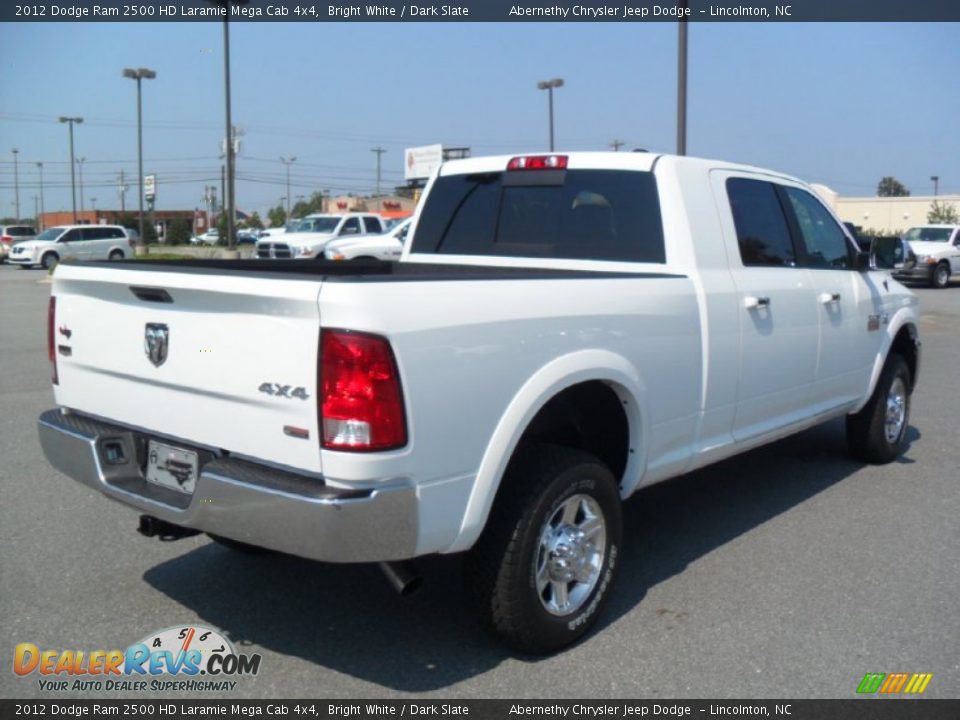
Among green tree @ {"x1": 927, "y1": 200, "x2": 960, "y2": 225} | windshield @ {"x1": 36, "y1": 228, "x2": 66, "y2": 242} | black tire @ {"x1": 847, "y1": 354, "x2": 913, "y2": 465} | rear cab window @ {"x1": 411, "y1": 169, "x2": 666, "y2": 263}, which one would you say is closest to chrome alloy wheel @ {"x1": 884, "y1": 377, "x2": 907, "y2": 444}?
black tire @ {"x1": 847, "y1": 354, "x2": 913, "y2": 465}

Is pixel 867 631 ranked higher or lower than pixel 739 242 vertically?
lower

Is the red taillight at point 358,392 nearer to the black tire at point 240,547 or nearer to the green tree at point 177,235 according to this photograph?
the black tire at point 240,547

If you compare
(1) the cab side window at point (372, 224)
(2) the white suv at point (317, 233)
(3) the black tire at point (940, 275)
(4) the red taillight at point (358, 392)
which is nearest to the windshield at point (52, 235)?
(2) the white suv at point (317, 233)

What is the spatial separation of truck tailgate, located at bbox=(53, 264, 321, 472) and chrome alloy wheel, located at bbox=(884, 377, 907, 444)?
4801 millimetres

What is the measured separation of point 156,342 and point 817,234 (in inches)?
158

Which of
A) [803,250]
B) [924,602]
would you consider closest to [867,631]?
[924,602]

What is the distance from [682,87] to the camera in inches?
680

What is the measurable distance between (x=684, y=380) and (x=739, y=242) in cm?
102

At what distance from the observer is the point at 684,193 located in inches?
178

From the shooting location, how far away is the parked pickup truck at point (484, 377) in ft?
9.57

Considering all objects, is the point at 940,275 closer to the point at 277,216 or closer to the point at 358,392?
the point at 358,392

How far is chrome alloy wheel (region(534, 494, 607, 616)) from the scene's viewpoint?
356 cm
